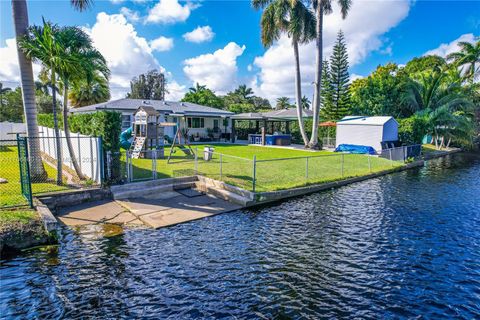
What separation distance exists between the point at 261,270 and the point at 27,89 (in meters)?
10.2

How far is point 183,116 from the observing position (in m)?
25.4

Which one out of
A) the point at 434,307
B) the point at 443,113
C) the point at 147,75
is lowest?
the point at 434,307

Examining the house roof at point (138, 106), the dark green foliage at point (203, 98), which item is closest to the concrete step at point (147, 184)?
the house roof at point (138, 106)

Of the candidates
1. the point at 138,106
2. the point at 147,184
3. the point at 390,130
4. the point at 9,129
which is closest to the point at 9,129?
the point at 9,129

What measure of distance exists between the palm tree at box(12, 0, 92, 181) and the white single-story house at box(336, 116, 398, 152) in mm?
21655

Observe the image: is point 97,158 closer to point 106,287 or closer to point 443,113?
point 106,287

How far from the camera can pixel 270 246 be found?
7137 millimetres

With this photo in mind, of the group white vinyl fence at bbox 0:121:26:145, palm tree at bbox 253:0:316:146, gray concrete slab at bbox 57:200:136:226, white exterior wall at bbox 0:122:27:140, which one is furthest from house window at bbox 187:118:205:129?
gray concrete slab at bbox 57:200:136:226

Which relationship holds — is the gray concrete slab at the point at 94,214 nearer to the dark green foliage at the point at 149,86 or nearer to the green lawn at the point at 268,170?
the green lawn at the point at 268,170

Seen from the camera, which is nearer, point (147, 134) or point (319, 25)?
point (147, 134)

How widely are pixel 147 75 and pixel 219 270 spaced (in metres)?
52.3

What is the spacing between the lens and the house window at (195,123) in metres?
28.8

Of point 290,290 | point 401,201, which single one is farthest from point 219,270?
point 401,201

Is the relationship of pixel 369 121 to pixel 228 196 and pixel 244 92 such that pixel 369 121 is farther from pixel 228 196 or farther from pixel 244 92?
pixel 244 92
